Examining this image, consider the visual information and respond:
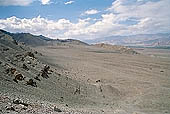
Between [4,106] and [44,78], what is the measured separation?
40.4 ft

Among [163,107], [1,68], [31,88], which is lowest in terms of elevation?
[163,107]

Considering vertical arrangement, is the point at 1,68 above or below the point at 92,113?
above

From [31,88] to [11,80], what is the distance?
158 cm

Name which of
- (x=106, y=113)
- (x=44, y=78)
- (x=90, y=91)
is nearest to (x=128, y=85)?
(x=90, y=91)

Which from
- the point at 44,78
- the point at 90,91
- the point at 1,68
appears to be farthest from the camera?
the point at 90,91

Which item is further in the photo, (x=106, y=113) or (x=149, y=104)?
(x=149, y=104)

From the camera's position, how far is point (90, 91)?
83.6ft

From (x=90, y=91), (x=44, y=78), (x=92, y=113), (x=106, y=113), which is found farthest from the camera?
(x=90, y=91)

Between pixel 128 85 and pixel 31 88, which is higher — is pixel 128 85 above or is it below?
below

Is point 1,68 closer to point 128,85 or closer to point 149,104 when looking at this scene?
point 149,104

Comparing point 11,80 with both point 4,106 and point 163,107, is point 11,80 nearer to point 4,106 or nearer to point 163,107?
point 4,106

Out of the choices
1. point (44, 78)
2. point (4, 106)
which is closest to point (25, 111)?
point (4, 106)

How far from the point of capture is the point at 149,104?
23359 mm

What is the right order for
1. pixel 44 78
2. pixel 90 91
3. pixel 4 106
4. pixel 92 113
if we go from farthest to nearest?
pixel 90 91
pixel 44 78
pixel 92 113
pixel 4 106
